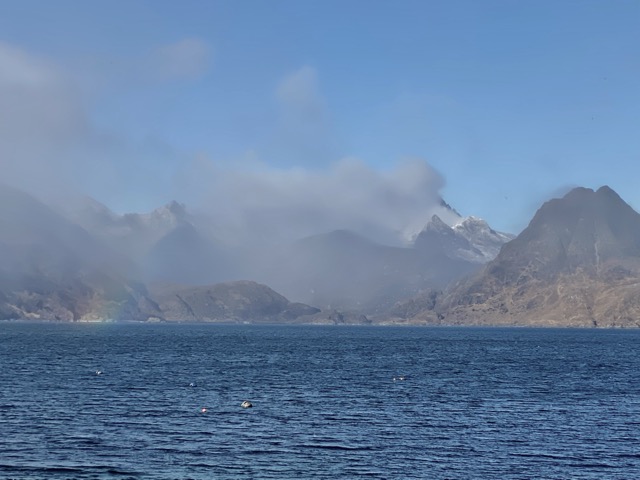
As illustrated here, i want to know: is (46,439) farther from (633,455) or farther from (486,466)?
(633,455)

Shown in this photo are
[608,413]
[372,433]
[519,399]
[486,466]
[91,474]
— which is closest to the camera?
[91,474]

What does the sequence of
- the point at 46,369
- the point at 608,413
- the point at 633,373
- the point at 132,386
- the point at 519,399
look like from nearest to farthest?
1. the point at 608,413
2. the point at 519,399
3. the point at 132,386
4. the point at 46,369
5. the point at 633,373

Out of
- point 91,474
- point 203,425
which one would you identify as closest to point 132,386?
point 203,425

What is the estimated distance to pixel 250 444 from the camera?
7531 cm

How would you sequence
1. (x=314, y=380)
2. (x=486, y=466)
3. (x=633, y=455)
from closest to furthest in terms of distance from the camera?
1. (x=486, y=466)
2. (x=633, y=455)
3. (x=314, y=380)

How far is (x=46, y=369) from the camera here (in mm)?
146500

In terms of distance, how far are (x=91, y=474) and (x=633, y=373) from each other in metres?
127

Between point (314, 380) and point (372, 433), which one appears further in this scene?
point (314, 380)

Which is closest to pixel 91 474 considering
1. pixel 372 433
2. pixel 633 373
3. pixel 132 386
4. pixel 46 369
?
pixel 372 433

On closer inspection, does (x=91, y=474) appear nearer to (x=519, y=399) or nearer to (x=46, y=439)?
(x=46, y=439)

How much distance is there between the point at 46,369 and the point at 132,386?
1323 inches

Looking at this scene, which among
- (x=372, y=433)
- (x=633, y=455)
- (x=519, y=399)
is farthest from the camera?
(x=519, y=399)

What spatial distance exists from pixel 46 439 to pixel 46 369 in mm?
74972

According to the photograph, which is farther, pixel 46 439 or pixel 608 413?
pixel 608 413
